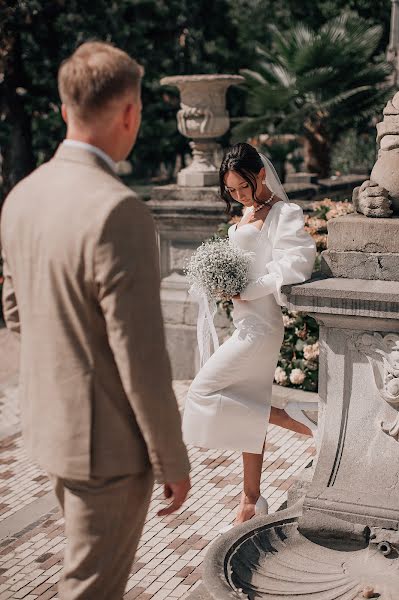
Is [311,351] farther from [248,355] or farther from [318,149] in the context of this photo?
[318,149]

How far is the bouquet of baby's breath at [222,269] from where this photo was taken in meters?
4.53

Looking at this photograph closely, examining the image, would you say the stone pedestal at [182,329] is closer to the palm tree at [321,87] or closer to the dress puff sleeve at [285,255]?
the dress puff sleeve at [285,255]

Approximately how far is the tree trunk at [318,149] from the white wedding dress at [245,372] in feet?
40.8

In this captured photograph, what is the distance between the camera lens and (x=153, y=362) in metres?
2.39

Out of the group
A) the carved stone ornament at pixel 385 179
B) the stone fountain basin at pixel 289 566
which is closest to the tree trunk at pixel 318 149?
the carved stone ornament at pixel 385 179

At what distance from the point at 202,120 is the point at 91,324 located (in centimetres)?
655

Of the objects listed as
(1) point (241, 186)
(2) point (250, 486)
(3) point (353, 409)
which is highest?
(1) point (241, 186)

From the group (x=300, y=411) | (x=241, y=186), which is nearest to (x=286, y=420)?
(x=300, y=411)

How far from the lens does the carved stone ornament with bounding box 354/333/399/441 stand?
3.95m

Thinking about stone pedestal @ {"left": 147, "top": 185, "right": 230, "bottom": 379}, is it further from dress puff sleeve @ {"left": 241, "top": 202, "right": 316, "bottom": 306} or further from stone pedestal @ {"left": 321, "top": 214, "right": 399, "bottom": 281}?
stone pedestal @ {"left": 321, "top": 214, "right": 399, "bottom": 281}

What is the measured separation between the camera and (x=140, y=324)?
2359 mm

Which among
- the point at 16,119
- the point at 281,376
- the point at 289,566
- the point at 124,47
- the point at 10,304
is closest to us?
the point at 10,304

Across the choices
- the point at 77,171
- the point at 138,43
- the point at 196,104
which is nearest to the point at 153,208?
the point at 196,104

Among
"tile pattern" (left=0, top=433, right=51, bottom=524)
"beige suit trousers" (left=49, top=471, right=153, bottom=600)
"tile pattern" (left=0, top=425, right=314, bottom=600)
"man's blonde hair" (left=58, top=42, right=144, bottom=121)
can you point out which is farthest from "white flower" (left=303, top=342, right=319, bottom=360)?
"man's blonde hair" (left=58, top=42, right=144, bottom=121)
